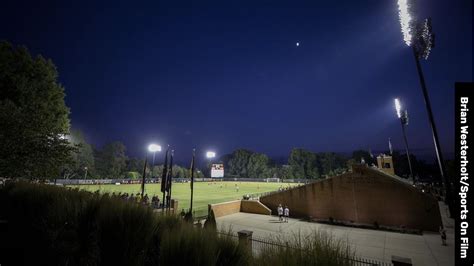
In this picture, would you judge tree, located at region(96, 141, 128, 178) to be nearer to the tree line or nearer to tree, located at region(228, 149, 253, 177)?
tree, located at region(228, 149, 253, 177)

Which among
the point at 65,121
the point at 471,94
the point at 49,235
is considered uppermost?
the point at 65,121

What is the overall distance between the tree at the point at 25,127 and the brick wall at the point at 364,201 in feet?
85.3

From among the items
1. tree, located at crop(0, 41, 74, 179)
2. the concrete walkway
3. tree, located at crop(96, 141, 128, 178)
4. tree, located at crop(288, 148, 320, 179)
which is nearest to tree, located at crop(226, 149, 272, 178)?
tree, located at crop(288, 148, 320, 179)

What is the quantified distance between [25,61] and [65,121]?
8.47m

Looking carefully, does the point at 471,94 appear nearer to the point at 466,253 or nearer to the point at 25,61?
the point at 466,253

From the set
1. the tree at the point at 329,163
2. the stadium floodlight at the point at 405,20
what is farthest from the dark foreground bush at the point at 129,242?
the tree at the point at 329,163

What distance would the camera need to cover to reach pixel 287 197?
31.8 metres

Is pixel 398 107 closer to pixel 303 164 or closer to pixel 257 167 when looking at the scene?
pixel 303 164

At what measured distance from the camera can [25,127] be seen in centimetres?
1367

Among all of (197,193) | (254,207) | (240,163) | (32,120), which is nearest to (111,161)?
(197,193)

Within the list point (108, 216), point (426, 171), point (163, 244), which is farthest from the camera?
point (426, 171)

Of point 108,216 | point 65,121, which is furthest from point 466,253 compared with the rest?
point 65,121

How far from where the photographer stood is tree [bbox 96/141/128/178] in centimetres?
9938

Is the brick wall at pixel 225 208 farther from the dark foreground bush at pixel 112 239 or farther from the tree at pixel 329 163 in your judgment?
the tree at pixel 329 163
